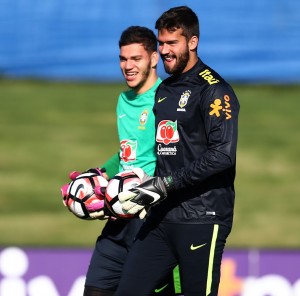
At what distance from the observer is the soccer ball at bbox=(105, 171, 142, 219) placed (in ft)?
20.0

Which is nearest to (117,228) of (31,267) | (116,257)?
(116,257)

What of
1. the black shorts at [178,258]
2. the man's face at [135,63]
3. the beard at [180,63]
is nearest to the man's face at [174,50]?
the beard at [180,63]

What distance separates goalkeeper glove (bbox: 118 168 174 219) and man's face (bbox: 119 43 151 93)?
819mm

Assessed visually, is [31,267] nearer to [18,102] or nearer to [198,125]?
[198,125]

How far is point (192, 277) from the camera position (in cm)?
598

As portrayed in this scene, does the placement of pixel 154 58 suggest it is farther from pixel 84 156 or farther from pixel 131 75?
pixel 84 156

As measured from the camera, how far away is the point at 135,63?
254 inches

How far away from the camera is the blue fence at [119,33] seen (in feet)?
46.6

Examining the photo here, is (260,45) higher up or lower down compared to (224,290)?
higher up

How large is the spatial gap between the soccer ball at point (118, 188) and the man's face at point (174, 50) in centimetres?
69

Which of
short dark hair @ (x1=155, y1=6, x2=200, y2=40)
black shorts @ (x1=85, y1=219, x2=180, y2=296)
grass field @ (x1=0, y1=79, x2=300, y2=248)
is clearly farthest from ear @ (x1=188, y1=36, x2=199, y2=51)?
grass field @ (x1=0, y1=79, x2=300, y2=248)

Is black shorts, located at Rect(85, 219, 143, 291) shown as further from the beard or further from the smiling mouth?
the beard

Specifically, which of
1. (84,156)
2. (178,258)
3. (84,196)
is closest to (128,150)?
(84,196)

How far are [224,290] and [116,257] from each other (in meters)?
1.64
